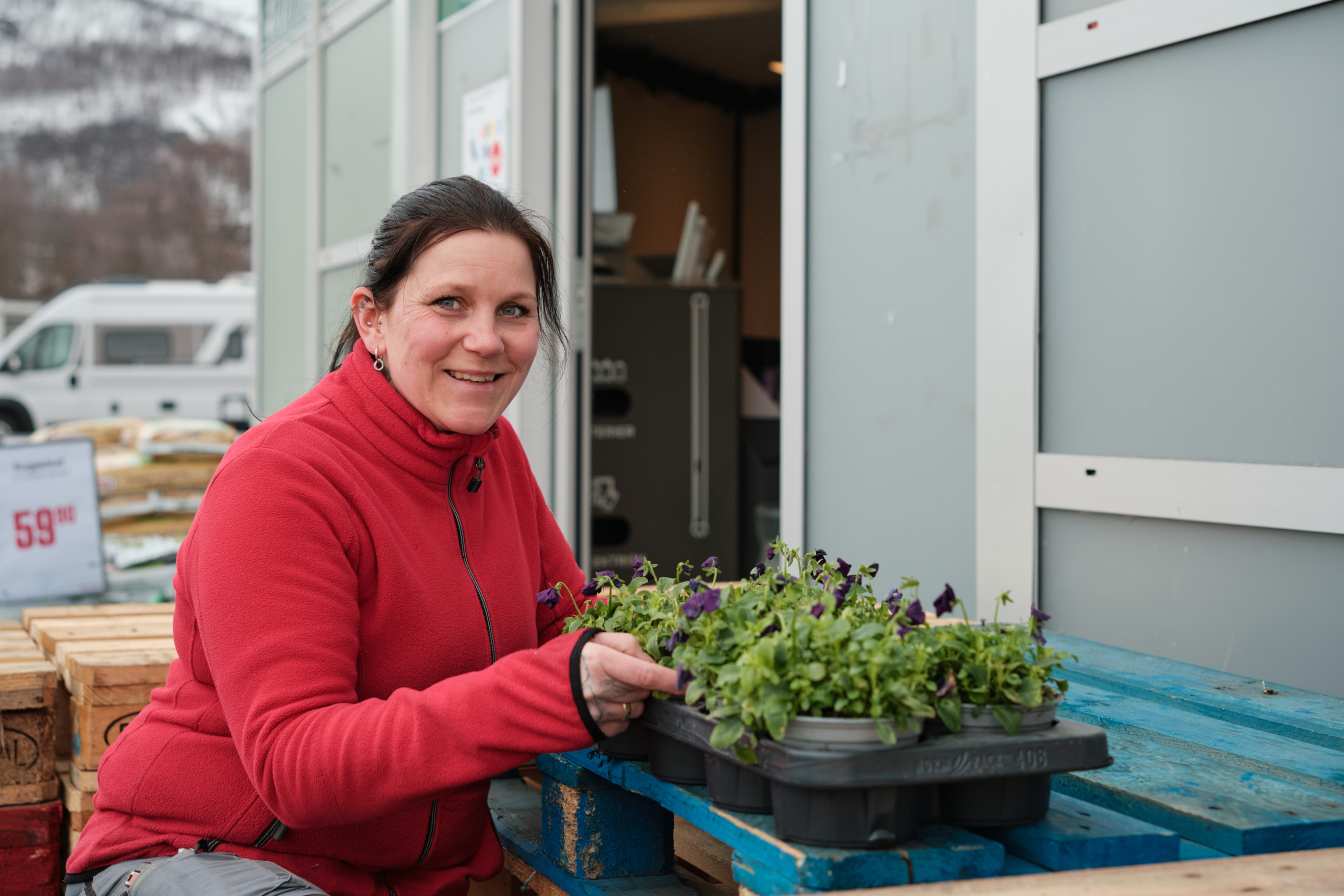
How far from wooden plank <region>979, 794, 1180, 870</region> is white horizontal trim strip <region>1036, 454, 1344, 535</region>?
96 cm

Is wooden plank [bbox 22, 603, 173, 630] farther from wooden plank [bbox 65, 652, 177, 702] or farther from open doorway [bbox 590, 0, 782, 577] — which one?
open doorway [bbox 590, 0, 782, 577]

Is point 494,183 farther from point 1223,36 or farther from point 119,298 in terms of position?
point 119,298

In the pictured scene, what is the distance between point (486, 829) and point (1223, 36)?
196 cm

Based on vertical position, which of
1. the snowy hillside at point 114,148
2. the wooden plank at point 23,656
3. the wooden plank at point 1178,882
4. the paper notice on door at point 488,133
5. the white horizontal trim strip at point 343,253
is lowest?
the wooden plank at point 23,656

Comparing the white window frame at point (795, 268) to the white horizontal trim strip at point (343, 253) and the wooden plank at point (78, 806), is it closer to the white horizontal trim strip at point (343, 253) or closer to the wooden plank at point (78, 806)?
the wooden plank at point (78, 806)

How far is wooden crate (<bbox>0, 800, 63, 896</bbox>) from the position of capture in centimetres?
254

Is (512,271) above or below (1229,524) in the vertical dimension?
above

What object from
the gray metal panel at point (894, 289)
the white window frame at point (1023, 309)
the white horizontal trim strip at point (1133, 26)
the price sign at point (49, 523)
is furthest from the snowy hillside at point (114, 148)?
the white horizontal trim strip at point (1133, 26)

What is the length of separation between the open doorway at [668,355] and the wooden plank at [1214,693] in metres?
3.34

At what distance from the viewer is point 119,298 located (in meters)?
15.9

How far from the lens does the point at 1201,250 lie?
2268mm

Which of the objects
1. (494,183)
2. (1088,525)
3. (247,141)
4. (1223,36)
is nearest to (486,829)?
Answer: (1088,525)

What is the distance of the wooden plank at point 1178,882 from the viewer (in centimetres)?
117

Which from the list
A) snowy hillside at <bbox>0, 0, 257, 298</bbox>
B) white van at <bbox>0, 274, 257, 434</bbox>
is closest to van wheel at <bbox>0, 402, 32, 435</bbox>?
white van at <bbox>0, 274, 257, 434</bbox>
